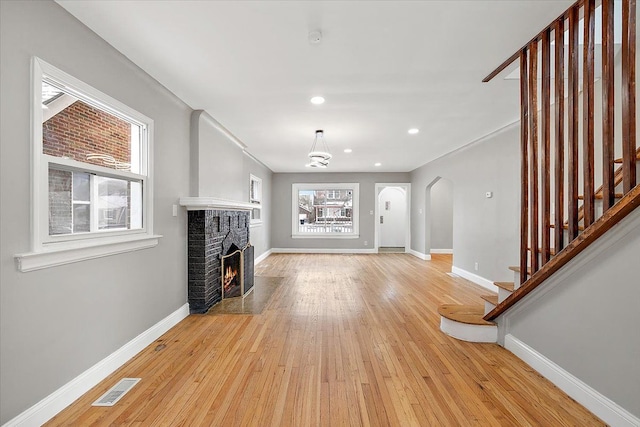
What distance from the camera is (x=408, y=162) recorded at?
7406mm

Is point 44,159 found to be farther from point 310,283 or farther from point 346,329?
point 310,283

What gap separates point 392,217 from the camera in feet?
34.6

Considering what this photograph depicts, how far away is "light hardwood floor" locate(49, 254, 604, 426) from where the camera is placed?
1.80 metres

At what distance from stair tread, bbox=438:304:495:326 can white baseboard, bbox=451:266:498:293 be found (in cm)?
159

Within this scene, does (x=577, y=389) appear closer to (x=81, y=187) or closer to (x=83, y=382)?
(x=83, y=382)

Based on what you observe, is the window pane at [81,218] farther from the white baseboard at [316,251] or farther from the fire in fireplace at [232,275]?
the white baseboard at [316,251]

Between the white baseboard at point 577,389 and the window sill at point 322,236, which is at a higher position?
the window sill at point 322,236

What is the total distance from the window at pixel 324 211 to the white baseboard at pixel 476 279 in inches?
146

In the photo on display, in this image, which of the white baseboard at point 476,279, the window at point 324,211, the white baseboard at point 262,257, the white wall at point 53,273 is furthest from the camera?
the window at point 324,211

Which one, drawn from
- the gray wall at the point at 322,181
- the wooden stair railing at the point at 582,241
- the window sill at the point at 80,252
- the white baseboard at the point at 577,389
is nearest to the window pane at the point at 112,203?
the window sill at the point at 80,252

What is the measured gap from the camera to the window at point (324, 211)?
916cm

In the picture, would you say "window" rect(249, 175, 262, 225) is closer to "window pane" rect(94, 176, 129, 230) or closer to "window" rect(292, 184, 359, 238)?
"window" rect(292, 184, 359, 238)

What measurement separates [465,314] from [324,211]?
6.48 m

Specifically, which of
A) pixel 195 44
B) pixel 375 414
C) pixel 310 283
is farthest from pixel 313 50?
pixel 310 283
